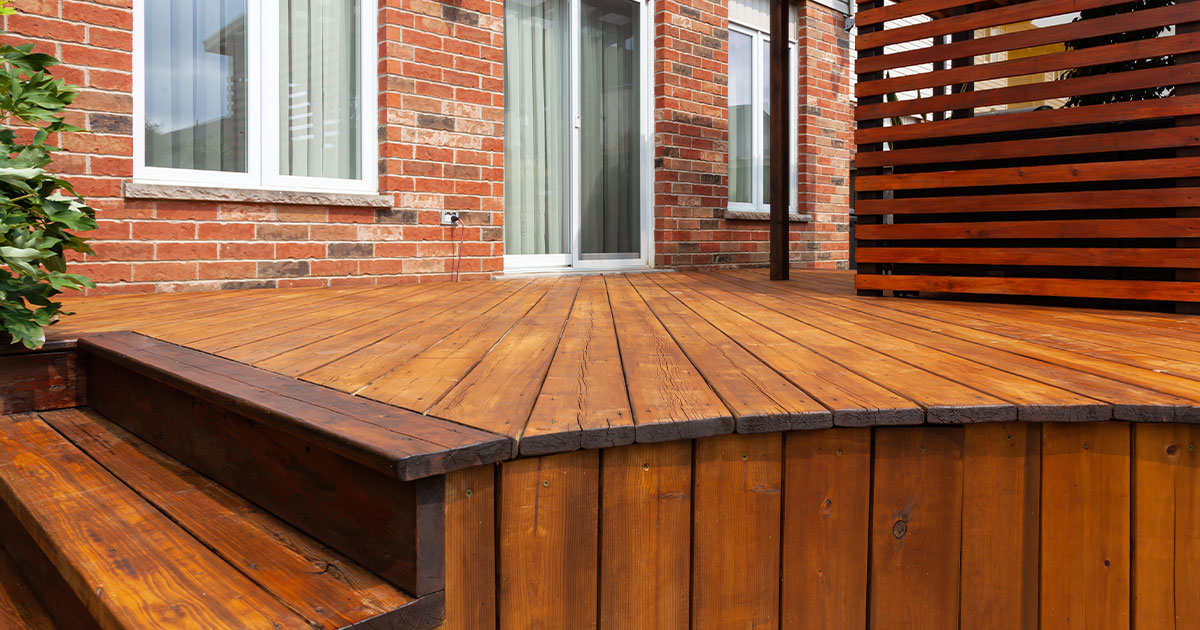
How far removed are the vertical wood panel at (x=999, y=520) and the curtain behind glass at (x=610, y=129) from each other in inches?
157

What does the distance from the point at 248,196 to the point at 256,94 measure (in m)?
0.51

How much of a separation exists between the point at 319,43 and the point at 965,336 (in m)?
3.24

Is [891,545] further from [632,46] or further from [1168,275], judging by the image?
[632,46]

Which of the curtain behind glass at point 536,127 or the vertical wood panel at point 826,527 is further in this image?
the curtain behind glass at point 536,127

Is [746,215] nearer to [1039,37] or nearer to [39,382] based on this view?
[1039,37]

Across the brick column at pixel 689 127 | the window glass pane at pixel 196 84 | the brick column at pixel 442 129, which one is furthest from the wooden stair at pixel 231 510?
the brick column at pixel 689 127

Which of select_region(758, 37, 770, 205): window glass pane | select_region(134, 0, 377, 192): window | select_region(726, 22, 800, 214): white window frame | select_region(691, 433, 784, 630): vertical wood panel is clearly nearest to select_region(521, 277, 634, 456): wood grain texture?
select_region(691, 433, 784, 630): vertical wood panel

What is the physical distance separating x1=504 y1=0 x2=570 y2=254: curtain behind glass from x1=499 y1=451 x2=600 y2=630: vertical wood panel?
3.68 meters

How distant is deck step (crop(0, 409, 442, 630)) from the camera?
92 cm

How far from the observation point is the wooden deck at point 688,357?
1.19 meters

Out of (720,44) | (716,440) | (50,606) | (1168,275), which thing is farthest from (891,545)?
(720,44)

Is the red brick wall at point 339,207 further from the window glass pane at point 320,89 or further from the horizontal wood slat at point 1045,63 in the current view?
the horizontal wood slat at point 1045,63

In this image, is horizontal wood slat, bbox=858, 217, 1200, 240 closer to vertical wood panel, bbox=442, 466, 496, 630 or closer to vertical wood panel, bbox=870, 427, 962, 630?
vertical wood panel, bbox=870, 427, 962, 630

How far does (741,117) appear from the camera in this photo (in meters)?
6.18
